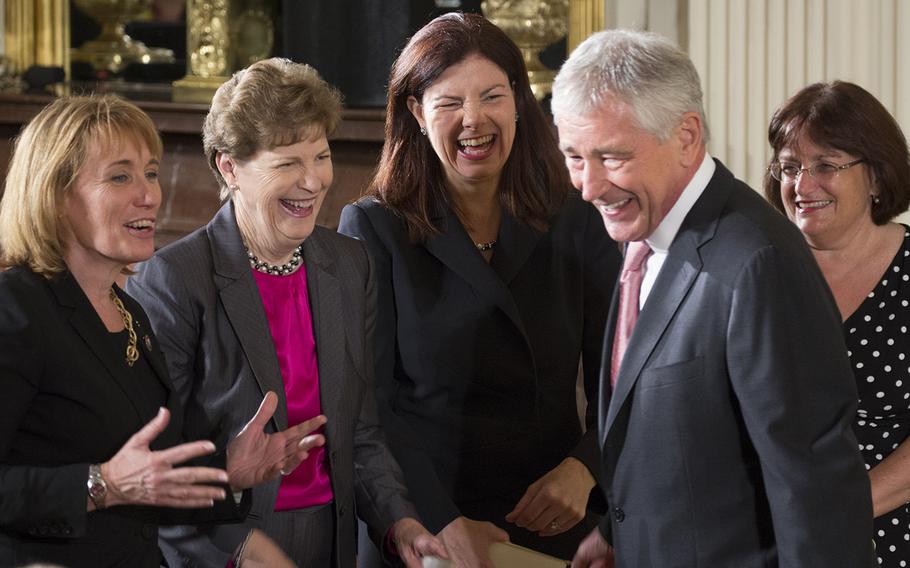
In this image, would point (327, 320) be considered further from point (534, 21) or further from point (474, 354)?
point (534, 21)

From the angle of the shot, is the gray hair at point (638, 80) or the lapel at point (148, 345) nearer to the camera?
the gray hair at point (638, 80)

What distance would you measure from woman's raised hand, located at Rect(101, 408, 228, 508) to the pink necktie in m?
0.69

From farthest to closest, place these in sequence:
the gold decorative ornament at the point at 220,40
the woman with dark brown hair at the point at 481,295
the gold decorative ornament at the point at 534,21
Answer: the gold decorative ornament at the point at 220,40 → the gold decorative ornament at the point at 534,21 → the woman with dark brown hair at the point at 481,295

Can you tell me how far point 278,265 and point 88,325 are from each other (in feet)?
1.63

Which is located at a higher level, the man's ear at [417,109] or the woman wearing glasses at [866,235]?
the man's ear at [417,109]

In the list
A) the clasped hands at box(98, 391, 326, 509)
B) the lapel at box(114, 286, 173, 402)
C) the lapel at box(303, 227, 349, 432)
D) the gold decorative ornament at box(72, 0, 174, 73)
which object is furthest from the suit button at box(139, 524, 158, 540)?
the gold decorative ornament at box(72, 0, 174, 73)

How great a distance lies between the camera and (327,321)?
98.7 inches

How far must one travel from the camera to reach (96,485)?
6.56 ft

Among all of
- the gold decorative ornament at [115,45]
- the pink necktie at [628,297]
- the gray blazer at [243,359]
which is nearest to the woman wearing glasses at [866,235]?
the pink necktie at [628,297]

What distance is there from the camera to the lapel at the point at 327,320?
8.11 feet

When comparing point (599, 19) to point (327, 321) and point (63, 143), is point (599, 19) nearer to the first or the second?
point (327, 321)

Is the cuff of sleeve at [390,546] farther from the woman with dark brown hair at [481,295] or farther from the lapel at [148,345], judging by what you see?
the lapel at [148,345]

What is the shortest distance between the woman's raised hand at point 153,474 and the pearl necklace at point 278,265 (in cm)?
52

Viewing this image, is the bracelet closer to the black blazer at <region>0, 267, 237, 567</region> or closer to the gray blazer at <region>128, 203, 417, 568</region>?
the gray blazer at <region>128, 203, 417, 568</region>
